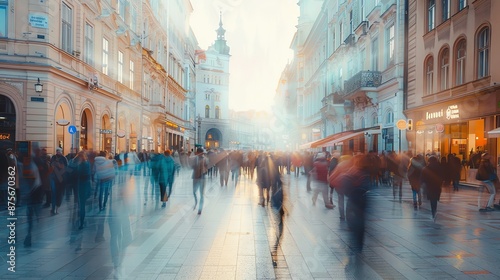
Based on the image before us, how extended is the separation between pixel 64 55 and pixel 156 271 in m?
19.7

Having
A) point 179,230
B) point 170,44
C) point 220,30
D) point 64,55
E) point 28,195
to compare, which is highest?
point 220,30

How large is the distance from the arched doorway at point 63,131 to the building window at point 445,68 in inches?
747

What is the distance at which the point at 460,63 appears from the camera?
21344mm

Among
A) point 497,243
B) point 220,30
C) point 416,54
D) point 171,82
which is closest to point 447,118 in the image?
point 416,54

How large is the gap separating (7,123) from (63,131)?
3.20 meters

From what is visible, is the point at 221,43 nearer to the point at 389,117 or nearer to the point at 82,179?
the point at 389,117

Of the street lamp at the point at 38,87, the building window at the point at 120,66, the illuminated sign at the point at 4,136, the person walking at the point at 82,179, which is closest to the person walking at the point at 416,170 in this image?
the person walking at the point at 82,179

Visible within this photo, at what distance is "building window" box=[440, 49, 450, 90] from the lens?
22.6 m

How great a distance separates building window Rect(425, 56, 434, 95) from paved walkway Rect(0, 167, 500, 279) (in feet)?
41.1

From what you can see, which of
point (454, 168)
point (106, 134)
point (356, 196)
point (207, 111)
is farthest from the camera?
point (207, 111)

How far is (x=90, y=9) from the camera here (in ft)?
89.9

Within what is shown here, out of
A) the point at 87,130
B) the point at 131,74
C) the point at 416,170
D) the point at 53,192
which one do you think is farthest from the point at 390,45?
the point at 53,192

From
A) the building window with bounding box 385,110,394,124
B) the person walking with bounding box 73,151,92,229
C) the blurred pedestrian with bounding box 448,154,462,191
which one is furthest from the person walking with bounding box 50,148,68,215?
the building window with bounding box 385,110,394,124

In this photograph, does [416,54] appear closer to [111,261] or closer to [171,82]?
[111,261]
